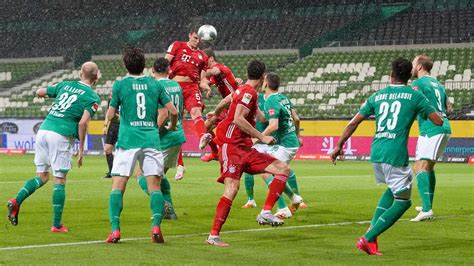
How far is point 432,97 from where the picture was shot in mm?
14062

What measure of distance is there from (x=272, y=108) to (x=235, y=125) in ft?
8.71

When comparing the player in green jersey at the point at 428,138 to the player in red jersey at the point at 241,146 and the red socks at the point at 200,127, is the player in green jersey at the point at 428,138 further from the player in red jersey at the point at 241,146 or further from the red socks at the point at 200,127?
the red socks at the point at 200,127

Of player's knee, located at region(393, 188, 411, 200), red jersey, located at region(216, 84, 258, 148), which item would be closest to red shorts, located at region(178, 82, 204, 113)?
red jersey, located at region(216, 84, 258, 148)

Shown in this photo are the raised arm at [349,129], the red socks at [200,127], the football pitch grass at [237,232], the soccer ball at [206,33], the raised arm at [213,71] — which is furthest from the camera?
the soccer ball at [206,33]

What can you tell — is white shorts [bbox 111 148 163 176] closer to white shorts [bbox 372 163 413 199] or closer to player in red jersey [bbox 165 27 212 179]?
white shorts [bbox 372 163 413 199]

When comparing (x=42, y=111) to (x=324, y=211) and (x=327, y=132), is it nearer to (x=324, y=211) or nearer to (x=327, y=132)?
(x=327, y=132)

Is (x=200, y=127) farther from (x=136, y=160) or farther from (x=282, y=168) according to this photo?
(x=136, y=160)

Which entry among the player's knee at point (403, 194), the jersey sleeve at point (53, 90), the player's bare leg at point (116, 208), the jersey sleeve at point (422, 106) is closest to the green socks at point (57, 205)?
the jersey sleeve at point (53, 90)

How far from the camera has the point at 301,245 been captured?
1114cm

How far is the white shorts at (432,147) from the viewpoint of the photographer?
14305 millimetres

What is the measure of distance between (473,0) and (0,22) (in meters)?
31.0

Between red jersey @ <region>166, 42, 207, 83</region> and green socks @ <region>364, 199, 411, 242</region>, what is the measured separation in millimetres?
7166

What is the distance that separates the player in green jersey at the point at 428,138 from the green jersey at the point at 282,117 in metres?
1.92

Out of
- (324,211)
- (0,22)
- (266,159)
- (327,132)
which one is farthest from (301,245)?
(0,22)
